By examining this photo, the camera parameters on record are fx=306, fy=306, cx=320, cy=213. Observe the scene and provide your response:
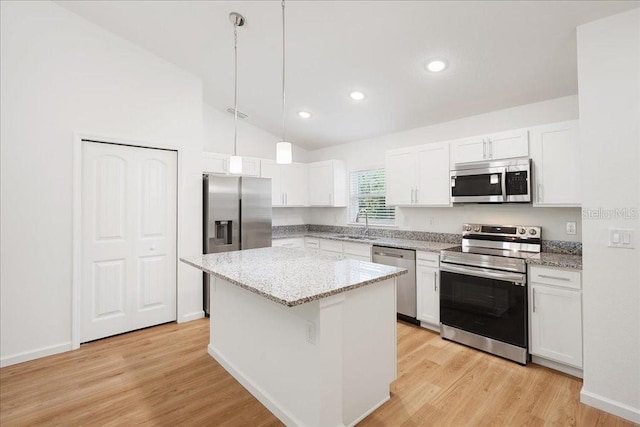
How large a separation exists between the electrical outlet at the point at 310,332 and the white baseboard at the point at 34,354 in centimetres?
277

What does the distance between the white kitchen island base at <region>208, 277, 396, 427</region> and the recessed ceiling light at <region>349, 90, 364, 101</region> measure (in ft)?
7.77

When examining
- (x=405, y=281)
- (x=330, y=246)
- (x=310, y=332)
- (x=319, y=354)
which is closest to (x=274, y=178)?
(x=330, y=246)

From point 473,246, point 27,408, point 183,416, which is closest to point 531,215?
point 473,246

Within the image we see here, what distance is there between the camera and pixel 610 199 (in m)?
2.08

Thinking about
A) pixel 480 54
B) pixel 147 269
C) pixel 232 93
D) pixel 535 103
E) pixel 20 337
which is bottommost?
pixel 20 337

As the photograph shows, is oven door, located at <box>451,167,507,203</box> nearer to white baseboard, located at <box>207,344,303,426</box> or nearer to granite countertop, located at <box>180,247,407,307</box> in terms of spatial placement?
granite countertop, located at <box>180,247,407,307</box>

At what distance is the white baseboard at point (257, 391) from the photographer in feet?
6.47

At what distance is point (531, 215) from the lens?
3.20 meters

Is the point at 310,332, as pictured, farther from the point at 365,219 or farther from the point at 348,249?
the point at 365,219

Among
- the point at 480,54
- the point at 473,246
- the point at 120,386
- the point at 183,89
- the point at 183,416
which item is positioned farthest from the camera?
the point at 183,89

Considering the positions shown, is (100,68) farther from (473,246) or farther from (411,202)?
(473,246)

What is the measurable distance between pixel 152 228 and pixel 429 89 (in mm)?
3522

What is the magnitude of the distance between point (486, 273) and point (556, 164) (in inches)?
46.1

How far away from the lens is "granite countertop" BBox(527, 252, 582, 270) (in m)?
2.45
